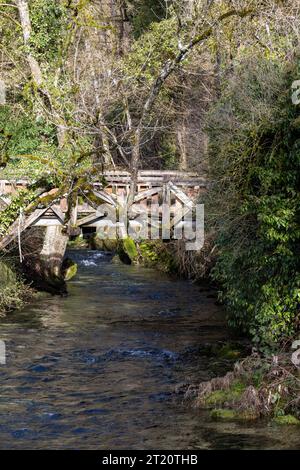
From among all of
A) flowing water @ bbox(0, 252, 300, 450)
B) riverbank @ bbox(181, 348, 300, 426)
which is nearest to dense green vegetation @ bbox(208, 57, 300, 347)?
riverbank @ bbox(181, 348, 300, 426)

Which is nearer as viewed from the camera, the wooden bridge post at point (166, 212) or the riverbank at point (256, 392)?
the riverbank at point (256, 392)

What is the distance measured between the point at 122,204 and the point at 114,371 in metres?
9.96

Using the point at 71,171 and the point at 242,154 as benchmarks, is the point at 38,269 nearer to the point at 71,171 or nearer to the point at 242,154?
the point at 71,171

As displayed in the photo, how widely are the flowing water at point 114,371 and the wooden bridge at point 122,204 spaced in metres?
2.04

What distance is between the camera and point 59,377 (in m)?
15.5

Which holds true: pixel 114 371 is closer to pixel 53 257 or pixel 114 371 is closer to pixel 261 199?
pixel 261 199

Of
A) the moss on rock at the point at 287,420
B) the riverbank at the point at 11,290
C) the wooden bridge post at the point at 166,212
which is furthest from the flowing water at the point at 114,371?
the wooden bridge post at the point at 166,212

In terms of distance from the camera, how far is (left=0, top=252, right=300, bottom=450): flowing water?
12188 millimetres

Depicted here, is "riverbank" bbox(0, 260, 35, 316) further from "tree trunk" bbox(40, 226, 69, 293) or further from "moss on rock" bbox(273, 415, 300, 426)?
"moss on rock" bbox(273, 415, 300, 426)

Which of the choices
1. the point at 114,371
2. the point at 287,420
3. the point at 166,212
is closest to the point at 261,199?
the point at 287,420

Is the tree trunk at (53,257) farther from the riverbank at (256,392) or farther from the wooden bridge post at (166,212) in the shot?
the riverbank at (256,392)

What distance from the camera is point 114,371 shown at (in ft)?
52.2

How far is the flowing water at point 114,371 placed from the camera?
12188 mm
